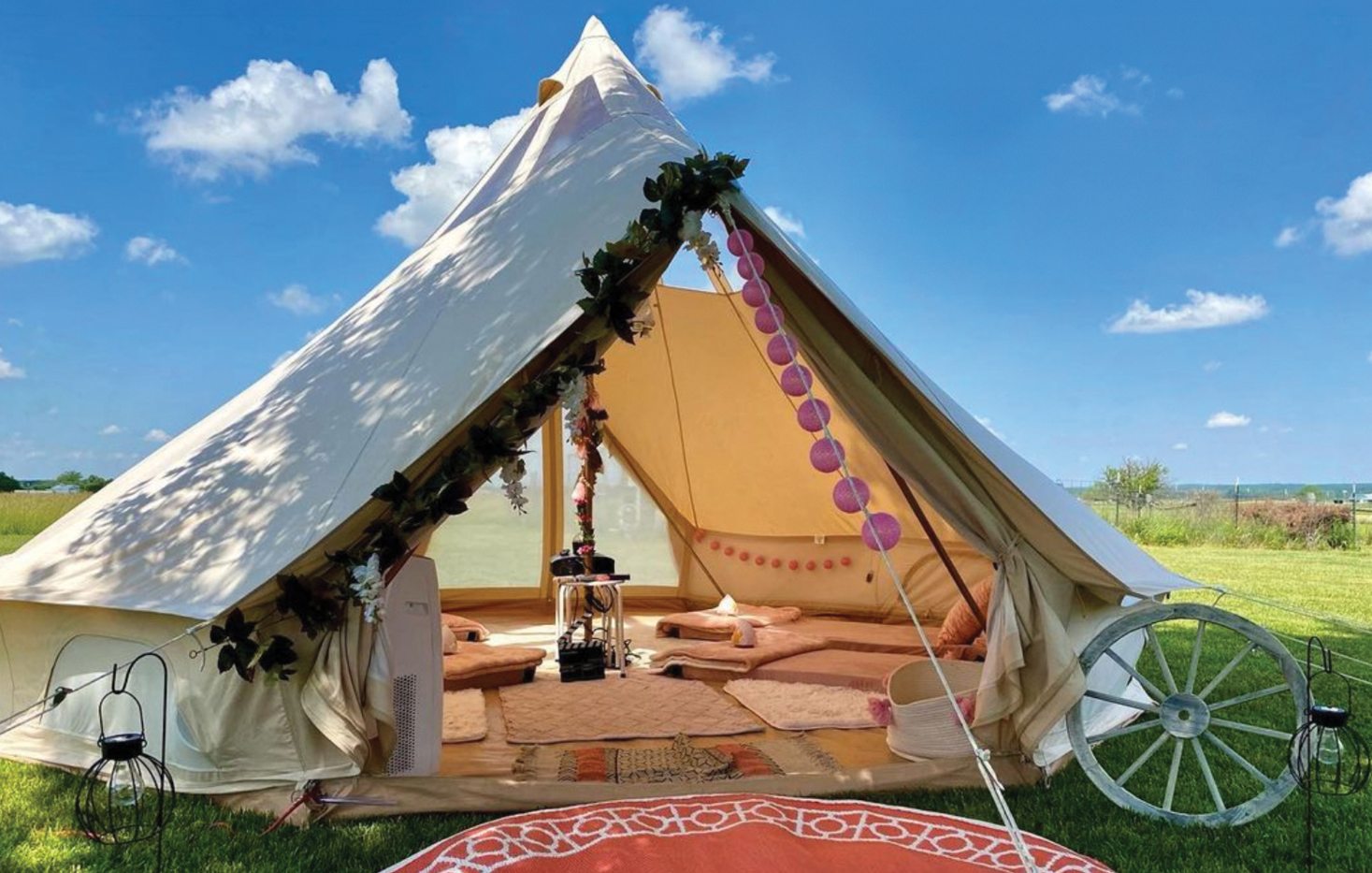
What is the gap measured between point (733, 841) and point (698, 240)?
1769 millimetres

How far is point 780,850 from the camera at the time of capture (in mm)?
2613

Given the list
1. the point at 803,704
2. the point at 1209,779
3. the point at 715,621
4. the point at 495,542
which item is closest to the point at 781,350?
the point at 1209,779

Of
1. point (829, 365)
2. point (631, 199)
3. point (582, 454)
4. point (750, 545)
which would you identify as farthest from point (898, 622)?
point (631, 199)

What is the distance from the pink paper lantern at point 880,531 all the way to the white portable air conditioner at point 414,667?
1.47 m

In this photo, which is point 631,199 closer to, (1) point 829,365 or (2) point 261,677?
(1) point 829,365

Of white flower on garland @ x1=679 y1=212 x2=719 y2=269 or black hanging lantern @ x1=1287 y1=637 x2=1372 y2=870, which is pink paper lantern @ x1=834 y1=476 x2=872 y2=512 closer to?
white flower on garland @ x1=679 y1=212 x2=719 y2=269

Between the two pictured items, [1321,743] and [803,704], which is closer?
[1321,743]

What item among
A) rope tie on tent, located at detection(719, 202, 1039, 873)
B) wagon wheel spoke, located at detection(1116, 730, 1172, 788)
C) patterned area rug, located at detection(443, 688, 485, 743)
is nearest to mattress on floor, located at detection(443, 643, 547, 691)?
patterned area rug, located at detection(443, 688, 485, 743)

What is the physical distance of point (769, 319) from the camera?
126 inches

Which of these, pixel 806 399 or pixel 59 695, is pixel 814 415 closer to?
Answer: pixel 806 399

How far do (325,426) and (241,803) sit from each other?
122 cm

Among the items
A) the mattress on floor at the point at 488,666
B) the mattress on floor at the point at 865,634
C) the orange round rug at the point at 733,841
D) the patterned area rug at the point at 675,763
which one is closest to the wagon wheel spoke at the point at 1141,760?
the orange round rug at the point at 733,841

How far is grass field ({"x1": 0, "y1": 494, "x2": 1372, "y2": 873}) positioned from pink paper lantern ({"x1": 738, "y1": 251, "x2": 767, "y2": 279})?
1712 millimetres

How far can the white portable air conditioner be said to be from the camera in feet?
10.6
